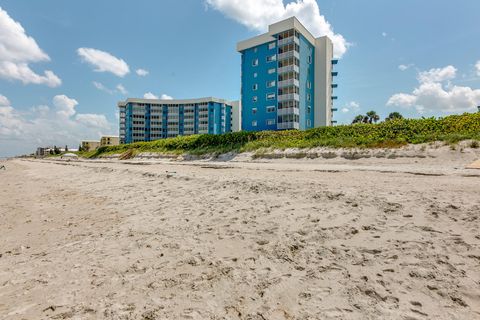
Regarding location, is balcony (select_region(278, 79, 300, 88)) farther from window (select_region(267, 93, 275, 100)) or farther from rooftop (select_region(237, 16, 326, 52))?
rooftop (select_region(237, 16, 326, 52))

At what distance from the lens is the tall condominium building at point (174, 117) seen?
108688mm

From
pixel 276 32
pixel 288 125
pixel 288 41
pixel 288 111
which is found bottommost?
pixel 288 125

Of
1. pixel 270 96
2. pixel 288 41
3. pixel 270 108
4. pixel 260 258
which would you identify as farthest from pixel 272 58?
pixel 260 258

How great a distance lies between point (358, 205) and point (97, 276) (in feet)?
17.2

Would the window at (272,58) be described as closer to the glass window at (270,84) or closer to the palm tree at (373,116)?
the glass window at (270,84)

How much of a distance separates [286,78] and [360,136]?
97.8 feet

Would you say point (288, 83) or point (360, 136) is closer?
point (360, 136)

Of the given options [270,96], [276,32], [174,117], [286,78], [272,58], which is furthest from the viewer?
[174,117]

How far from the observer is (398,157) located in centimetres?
1711

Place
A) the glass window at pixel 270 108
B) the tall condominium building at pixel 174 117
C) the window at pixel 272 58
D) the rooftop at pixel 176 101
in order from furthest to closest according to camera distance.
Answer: the tall condominium building at pixel 174 117 < the rooftop at pixel 176 101 < the window at pixel 272 58 < the glass window at pixel 270 108

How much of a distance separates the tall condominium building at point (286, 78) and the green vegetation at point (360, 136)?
Result: 17.7m

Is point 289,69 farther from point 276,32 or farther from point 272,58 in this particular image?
point 276,32

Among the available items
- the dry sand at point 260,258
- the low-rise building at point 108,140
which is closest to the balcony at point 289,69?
the dry sand at point 260,258

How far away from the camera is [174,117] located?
114188mm
